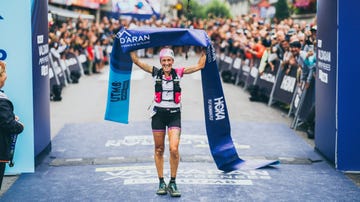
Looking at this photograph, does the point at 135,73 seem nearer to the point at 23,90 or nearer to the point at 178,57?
the point at 178,57

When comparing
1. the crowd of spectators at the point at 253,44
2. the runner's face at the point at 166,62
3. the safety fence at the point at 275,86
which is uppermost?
the runner's face at the point at 166,62

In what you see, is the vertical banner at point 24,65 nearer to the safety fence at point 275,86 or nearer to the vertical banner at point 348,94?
the vertical banner at point 348,94

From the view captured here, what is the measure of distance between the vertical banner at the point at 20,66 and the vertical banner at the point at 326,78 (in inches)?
182

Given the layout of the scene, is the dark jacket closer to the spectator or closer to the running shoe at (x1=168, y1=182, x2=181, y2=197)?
the spectator

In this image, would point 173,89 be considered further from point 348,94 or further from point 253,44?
point 253,44

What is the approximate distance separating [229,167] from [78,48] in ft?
53.3

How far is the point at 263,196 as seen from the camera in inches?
308

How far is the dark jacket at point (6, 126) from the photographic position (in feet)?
21.1

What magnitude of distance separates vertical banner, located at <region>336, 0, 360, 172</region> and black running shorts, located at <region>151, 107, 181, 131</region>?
2871 millimetres

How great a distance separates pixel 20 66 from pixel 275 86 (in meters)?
9.18

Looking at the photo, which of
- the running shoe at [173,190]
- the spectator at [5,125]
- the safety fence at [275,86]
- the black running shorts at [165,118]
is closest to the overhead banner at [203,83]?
the black running shorts at [165,118]

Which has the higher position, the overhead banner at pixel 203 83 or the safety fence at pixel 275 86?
the overhead banner at pixel 203 83

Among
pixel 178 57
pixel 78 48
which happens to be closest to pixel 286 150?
pixel 78 48

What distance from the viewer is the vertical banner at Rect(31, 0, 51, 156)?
9.27m
